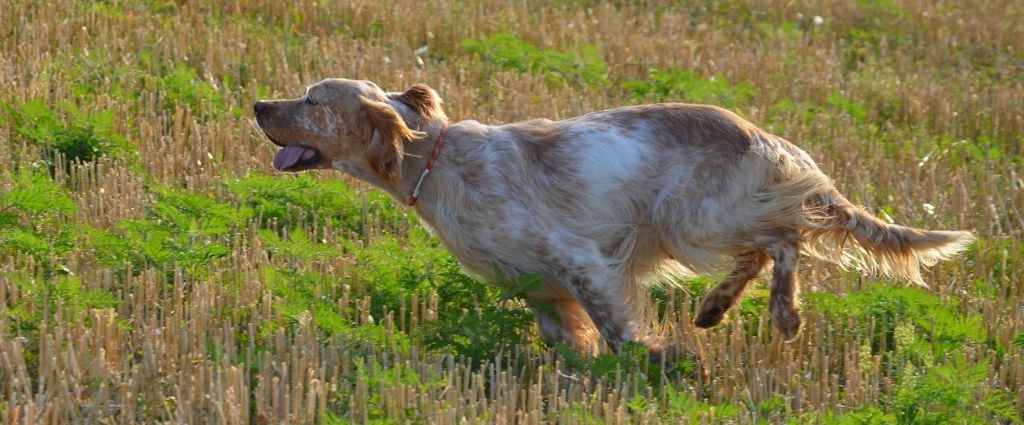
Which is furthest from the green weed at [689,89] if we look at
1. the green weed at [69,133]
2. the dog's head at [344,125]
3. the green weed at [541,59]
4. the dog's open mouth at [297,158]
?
the dog's open mouth at [297,158]

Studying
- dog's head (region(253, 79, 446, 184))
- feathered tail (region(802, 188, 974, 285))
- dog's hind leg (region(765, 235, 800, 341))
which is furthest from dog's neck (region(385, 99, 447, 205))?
feathered tail (region(802, 188, 974, 285))

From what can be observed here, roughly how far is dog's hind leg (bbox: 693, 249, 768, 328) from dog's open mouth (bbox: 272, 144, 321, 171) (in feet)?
5.52

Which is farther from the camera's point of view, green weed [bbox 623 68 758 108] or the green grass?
green weed [bbox 623 68 758 108]

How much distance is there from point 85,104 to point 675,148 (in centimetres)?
370

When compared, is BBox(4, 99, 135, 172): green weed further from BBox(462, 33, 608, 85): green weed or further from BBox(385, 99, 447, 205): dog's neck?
BBox(462, 33, 608, 85): green weed

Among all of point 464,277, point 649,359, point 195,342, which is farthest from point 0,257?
point 649,359

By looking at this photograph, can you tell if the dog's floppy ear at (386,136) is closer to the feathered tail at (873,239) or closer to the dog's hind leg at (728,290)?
the dog's hind leg at (728,290)

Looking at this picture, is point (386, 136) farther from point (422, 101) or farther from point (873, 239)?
point (873, 239)

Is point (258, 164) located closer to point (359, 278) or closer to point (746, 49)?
point (359, 278)

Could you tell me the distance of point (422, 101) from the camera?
18.1ft

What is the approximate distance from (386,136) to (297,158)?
0.46 meters

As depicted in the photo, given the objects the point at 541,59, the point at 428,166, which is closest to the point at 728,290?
the point at 428,166

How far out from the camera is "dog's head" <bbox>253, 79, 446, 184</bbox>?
534cm

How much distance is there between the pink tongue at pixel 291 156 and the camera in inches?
218
